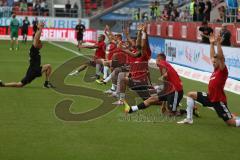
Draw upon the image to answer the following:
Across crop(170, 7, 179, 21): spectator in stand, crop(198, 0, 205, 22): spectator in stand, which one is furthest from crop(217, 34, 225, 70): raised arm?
crop(170, 7, 179, 21): spectator in stand

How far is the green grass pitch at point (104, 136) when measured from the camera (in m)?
10.2

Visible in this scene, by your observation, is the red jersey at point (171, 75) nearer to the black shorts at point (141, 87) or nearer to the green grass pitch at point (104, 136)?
the green grass pitch at point (104, 136)

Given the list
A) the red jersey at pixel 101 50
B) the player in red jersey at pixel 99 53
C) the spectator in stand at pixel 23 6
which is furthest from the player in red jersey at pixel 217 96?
the spectator in stand at pixel 23 6

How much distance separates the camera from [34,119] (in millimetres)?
13461

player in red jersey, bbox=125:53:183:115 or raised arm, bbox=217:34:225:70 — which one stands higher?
raised arm, bbox=217:34:225:70

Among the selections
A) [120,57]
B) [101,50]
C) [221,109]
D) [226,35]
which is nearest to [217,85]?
[221,109]

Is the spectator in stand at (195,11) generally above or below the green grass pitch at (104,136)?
above

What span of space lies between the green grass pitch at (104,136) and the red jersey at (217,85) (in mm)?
653

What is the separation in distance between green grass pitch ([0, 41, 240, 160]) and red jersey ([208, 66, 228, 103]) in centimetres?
65

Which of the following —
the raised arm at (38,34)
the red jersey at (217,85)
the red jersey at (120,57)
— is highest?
the raised arm at (38,34)

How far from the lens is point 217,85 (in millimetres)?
13273

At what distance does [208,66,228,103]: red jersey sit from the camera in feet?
43.4

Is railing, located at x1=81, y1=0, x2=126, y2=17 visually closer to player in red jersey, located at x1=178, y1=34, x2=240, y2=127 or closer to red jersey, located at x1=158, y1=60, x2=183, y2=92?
red jersey, located at x1=158, y1=60, x2=183, y2=92

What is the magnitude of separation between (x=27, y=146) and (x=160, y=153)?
2335mm
